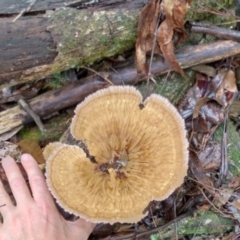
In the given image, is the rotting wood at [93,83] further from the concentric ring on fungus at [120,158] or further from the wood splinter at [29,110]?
the concentric ring on fungus at [120,158]

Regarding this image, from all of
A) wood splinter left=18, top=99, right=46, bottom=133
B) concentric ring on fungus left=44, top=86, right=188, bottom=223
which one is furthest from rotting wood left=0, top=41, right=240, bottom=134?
concentric ring on fungus left=44, top=86, right=188, bottom=223

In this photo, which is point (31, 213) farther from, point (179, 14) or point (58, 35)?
point (179, 14)

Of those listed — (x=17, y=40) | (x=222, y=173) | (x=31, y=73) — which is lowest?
(x=222, y=173)

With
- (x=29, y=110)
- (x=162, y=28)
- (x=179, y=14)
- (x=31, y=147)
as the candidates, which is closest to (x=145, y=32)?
(x=162, y=28)

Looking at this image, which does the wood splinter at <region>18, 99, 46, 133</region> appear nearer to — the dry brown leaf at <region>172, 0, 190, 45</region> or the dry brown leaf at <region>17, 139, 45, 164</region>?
the dry brown leaf at <region>17, 139, 45, 164</region>

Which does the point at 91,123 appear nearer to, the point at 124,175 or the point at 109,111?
the point at 109,111

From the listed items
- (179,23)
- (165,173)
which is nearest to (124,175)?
(165,173)

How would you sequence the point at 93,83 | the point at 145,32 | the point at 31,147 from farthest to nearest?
the point at 31,147, the point at 93,83, the point at 145,32
